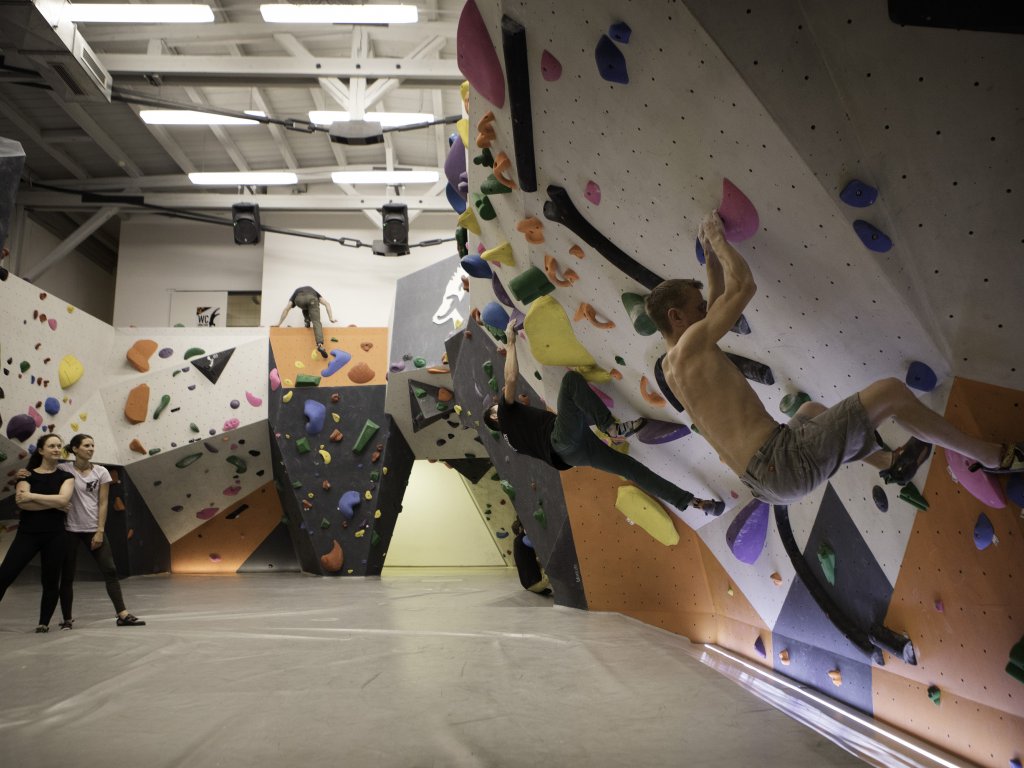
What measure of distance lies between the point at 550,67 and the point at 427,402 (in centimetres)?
593

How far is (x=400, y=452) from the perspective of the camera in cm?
826

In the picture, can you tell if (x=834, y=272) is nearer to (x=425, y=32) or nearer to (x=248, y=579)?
(x=425, y=32)

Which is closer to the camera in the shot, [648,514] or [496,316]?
[648,514]

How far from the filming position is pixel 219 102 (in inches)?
346

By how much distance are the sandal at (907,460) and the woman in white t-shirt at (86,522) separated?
353 cm

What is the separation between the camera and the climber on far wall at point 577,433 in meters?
3.29

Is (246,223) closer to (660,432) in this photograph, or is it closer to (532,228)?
(532,228)

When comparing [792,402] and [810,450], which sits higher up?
[792,402]

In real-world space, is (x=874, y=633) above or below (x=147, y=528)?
above

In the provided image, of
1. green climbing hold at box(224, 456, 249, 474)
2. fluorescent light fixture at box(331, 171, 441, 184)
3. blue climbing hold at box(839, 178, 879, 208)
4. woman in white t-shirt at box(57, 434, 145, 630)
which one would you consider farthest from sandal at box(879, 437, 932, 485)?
green climbing hold at box(224, 456, 249, 474)

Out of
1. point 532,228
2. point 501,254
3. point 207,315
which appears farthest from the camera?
point 207,315

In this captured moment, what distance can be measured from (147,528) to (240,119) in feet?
14.5

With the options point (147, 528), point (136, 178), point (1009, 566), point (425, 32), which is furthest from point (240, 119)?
point (1009, 566)

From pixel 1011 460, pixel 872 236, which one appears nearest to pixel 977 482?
pixel 1011 460
